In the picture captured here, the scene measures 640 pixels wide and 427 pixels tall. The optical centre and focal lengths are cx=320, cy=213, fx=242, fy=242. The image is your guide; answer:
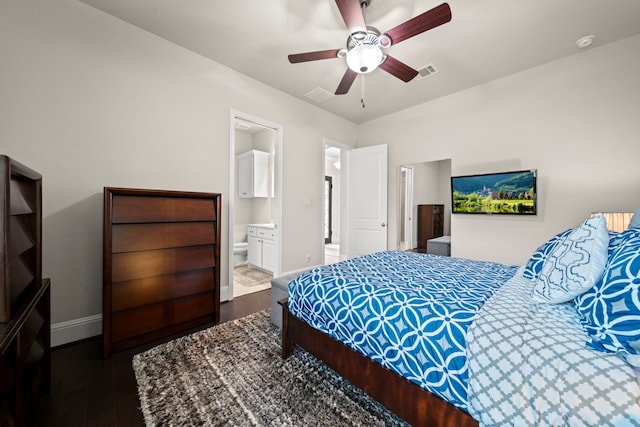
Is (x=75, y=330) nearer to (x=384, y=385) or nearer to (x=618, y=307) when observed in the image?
(x=384, y=385)

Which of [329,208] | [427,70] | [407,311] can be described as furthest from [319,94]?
[329,208]

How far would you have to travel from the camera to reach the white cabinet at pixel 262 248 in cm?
387

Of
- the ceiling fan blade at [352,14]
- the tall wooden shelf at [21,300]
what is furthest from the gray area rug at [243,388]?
the ceiling fan blade at [352,14]

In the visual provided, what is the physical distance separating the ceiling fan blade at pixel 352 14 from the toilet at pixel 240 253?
12.8 ft

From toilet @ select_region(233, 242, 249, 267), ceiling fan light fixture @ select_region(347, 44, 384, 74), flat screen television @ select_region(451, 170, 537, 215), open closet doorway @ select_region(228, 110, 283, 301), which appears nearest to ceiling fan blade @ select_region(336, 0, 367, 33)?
ceiling fan light fixture @ select_region(347, 44, 384, 74)

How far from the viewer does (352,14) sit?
65.2 inches

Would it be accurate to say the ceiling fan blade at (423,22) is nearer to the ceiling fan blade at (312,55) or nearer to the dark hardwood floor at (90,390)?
the ceiling fan blade at (312,55)

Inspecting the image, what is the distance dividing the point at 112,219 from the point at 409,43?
3123 millimetres

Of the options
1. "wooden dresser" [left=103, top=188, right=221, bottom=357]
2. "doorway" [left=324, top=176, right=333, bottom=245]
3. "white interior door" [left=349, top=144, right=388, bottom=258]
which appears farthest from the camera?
"doorway" [left=324, top=176, right=333, bottom=245]

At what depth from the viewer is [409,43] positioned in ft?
8.11

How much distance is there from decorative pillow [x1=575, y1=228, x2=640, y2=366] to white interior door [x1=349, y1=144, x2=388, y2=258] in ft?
10.3

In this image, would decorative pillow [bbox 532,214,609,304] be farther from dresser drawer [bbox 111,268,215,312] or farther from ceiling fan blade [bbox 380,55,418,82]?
dresser drawer [bbox 111,268,215,312]

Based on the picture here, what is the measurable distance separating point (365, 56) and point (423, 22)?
0.43m

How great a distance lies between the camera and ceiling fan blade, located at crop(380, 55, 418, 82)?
6.92ft
